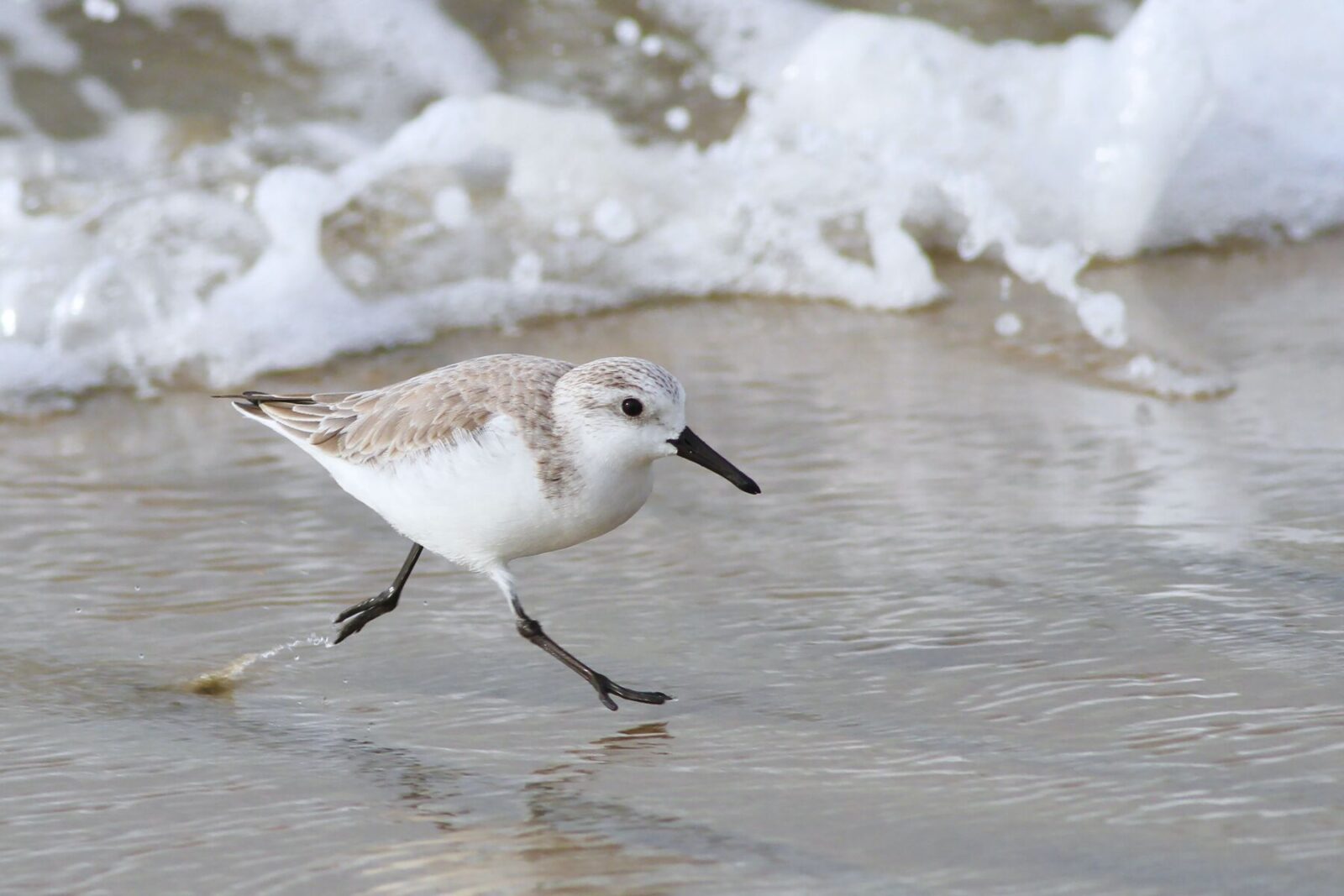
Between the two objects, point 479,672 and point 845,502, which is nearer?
point 479,672

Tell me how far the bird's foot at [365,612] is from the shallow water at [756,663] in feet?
0.24

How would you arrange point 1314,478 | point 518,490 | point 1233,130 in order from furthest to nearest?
point 1233,130 → point 1314,478 → point 518,490

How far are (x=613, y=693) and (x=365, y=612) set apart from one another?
68cm

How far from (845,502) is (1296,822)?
6.75 feet

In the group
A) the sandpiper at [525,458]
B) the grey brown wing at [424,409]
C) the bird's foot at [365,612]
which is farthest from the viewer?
the bird's foot at [365,612]

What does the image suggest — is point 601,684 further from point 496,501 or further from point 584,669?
point 496,501

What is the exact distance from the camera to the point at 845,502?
4.71 m

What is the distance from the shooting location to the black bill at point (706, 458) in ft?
11.5

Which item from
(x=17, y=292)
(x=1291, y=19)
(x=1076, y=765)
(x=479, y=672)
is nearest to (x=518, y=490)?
(x=479, y=672)

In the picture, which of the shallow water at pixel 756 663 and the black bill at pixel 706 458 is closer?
the shallow water at pixel 756 663

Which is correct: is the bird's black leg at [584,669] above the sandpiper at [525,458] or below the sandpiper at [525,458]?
below

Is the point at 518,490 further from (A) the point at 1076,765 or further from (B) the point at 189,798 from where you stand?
(A) the point at 1076,765

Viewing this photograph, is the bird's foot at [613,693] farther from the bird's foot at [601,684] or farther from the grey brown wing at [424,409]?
the grey brown wing at [424,409]

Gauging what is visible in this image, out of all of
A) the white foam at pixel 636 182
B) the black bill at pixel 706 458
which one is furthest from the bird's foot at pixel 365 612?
the white foam at pixel 636 182
